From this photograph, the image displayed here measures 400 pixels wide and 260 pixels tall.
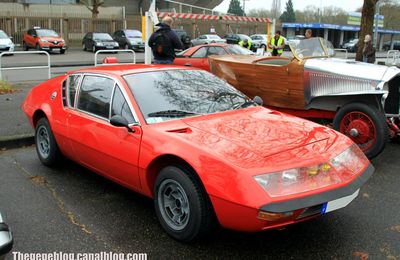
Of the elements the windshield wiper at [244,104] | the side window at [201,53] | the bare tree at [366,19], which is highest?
the bare tree at [366,19]

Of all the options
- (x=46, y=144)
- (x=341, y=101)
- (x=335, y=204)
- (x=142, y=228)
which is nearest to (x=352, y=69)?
(x=341, y=101)

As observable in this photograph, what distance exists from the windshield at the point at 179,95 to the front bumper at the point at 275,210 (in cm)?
118

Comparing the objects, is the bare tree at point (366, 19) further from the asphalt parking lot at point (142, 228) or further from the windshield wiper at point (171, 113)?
the windshield wiper at point (171, 113)

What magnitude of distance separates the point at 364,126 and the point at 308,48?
1.93m

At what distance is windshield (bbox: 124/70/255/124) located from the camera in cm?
400

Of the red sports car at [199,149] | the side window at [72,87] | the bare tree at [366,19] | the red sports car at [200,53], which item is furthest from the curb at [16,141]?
the bare tree at [366,19]

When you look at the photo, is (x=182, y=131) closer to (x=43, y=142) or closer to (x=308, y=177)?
(x=308, y=177)

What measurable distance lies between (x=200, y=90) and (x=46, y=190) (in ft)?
6.56

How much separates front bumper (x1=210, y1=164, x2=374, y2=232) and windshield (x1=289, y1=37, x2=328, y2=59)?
397cm

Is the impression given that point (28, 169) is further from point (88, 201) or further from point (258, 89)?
point (258, 89)

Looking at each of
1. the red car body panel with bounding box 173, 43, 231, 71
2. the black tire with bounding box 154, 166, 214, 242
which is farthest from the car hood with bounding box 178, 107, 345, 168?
the red car body panel with bounding box 173, 43, 231, 71

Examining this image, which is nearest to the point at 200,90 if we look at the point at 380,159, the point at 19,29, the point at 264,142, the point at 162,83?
the point at 162,83

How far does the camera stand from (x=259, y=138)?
11.7ft

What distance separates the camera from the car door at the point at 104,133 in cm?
387
